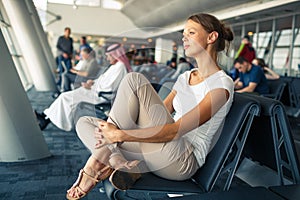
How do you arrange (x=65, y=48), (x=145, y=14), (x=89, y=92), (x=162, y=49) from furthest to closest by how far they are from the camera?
(x=145, y=14) < (x=65, y=48) < (x=89, y=92) < (x=162, y=49)

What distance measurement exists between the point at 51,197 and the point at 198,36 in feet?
4.61

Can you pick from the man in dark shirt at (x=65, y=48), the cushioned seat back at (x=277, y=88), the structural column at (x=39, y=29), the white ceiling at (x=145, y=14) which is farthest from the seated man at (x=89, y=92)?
the structural column at (x=39, y=29)

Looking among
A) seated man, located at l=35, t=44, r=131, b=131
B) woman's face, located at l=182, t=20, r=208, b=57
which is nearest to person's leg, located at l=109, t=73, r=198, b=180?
woman's face, located at l=182, t=20, r=208, b=57

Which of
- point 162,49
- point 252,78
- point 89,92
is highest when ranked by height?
point 162,49

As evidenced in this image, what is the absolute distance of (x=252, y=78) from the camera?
415 cm

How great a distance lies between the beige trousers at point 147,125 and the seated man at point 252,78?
9.85ft

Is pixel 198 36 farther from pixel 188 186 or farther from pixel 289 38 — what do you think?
pixel 289 38

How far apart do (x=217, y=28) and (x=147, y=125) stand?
576 mm

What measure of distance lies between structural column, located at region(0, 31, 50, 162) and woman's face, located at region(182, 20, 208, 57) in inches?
69.6

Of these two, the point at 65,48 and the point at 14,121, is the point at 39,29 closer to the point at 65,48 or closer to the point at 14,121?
the point at 65,48

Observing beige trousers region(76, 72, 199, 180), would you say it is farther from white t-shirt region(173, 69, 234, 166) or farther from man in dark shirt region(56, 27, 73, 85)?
man in dark shirt region(56, 27, 73, 85)

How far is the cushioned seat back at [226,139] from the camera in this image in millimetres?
1395

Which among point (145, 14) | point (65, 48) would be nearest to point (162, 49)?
point (65, 48)

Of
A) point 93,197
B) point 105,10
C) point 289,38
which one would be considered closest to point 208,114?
point 93,197
